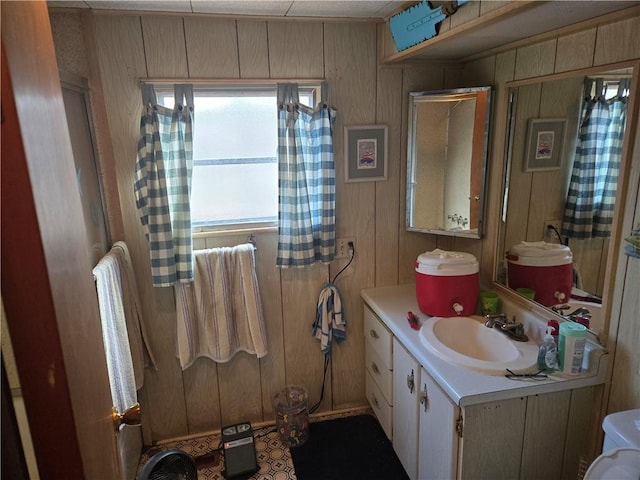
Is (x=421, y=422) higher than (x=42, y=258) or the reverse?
the reverse

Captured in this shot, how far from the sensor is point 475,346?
6.22ft

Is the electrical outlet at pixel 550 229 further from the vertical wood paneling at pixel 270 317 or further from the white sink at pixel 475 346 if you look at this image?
the vertical wood paneling at pixel 270 317

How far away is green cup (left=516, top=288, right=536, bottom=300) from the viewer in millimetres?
1857

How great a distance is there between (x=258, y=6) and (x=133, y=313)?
4.95 ft

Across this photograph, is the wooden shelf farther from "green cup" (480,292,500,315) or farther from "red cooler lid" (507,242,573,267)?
"green cup" (480,292,500,315)

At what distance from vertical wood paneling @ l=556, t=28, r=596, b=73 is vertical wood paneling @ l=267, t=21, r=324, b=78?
104 centimetres

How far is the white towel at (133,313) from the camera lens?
193cm

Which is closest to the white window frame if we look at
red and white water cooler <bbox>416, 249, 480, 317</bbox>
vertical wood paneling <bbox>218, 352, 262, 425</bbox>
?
vertical wood paneling <bbox>218, 352, 262, 425</bbox>

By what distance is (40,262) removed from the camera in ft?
1.67

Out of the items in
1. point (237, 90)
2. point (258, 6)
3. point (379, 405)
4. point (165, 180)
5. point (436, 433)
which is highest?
point (258, 6)

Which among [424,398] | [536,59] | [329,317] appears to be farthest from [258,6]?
[424,398]

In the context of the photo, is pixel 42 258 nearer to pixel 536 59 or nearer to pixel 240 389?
pixel 536 59

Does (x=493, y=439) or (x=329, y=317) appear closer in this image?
(x=493, y=439)

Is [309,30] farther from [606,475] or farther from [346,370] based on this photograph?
[606,475]
